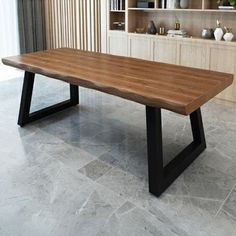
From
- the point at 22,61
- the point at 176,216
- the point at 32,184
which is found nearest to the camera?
the point at 176,216

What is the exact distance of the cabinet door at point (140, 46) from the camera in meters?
4.32

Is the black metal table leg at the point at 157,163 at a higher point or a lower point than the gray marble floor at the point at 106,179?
higher

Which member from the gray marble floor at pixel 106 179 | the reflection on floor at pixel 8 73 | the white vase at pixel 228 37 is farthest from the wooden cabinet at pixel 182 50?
the reflection on floor at pixel 8 73

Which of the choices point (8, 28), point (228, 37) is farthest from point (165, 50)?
point (8, 28)

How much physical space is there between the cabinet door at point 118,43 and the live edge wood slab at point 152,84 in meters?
1.63

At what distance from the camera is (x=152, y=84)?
6.79 ft

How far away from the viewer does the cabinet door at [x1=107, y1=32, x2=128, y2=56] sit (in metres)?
4.62

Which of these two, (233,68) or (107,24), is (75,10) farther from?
(233,68)

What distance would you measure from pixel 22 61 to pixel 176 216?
196 centimetres

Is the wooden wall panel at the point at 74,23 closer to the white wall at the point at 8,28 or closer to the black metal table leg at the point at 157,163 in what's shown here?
the white wall at the point at 8,28

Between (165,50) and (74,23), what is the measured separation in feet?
6.53

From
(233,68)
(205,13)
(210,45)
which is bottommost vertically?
(233,68)

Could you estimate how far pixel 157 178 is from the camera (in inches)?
80.0

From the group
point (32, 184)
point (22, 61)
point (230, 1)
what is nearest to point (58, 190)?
point (32, 184)
